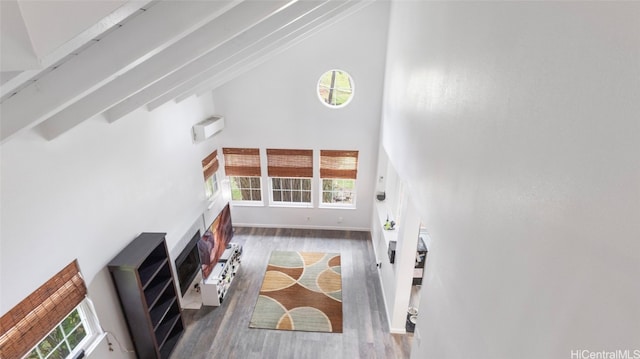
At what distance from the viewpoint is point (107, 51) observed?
1.93 metres

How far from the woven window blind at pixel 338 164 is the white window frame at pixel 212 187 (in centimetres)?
237

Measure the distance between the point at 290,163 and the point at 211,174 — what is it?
1.75m

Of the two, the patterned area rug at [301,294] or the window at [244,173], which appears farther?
the window at [244,173]

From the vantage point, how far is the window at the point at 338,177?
279 inches

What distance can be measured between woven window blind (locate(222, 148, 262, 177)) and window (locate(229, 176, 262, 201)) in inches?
8.6

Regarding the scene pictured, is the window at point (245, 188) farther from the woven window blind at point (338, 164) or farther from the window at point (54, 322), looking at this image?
the window at point (54, 322)

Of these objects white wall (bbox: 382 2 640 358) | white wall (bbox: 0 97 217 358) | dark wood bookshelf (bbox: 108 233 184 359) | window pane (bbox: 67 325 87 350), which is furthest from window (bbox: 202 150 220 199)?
white wall (bbox: 382 2 640 358)

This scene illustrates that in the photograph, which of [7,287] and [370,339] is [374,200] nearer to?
[370,339]

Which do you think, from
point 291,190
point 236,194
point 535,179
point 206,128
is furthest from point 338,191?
point 535,179

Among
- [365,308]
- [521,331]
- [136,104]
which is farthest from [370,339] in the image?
[136,104]

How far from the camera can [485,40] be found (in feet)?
6.28

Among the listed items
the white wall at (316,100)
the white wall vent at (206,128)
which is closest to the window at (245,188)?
the white wall at (316,100)

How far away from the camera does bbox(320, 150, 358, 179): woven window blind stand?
23.2 feet

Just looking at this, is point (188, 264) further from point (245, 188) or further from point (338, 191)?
point (338, 191)
